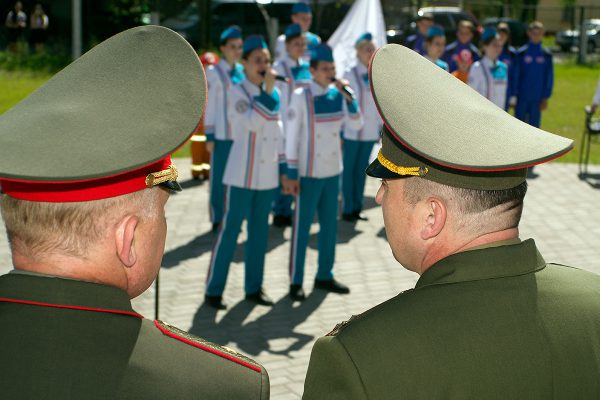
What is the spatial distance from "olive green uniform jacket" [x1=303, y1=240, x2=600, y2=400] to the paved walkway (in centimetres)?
368

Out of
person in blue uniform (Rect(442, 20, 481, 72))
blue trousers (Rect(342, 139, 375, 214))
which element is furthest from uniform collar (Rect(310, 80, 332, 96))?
person in blue uniform (Rect(442, 20, 481, 72))

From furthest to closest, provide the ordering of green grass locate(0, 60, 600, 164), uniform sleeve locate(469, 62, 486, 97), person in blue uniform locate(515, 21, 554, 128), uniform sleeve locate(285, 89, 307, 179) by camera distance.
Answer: green grass locate(0, 60, 600, 164) → person in blue uniform locate(515, 21, 554, 128) → uniform sleeve locate(469, 62, 486, 97) → uniform sleeve locate(285, 89, 307, 179)

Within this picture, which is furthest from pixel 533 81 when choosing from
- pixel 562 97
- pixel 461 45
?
pixel 562 97

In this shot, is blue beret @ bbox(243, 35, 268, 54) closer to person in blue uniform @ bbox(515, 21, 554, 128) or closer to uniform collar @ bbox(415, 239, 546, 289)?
uniform collar @ bbox(415, 239, 546, 289)

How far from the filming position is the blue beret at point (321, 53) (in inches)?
313

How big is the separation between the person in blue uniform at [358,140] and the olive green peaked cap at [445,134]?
316 inches

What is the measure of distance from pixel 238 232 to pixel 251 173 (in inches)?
19.3

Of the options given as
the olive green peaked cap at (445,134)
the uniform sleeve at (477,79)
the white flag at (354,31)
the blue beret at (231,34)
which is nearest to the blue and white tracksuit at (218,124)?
the blue beret at (231,34)

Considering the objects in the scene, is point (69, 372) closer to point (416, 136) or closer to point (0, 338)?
point (0, 338)

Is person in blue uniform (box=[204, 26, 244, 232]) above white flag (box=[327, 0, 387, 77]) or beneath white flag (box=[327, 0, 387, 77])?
beneath

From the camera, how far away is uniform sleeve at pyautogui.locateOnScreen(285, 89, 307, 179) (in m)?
7.76

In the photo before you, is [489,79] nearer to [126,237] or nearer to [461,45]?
[461,45]

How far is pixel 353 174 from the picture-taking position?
10.8 m

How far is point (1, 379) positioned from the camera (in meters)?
1.97
